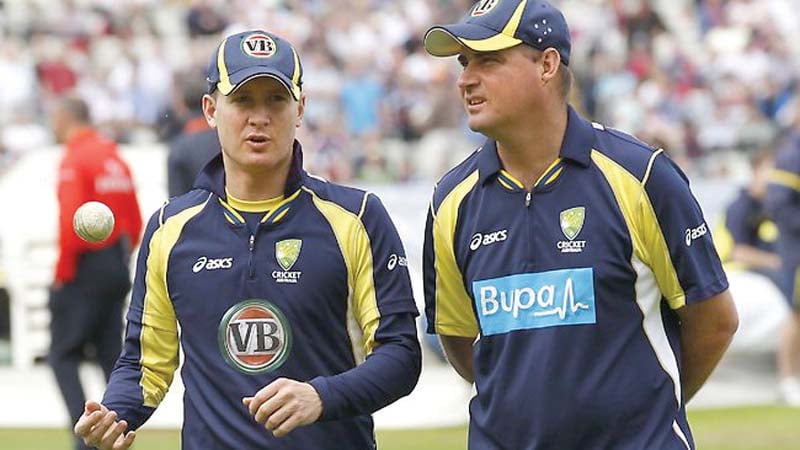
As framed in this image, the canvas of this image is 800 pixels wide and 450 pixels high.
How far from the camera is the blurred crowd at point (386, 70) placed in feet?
69.5

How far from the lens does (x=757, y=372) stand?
47.9 ft

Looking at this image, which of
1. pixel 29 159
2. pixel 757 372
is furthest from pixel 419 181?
pixel 757 372

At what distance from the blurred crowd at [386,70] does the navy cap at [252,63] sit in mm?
13841

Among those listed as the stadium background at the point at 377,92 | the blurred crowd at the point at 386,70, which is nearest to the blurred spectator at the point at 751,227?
the stadium background at the point at 377,92

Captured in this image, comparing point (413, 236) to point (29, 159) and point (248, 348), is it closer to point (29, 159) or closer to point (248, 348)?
point (29, 159)

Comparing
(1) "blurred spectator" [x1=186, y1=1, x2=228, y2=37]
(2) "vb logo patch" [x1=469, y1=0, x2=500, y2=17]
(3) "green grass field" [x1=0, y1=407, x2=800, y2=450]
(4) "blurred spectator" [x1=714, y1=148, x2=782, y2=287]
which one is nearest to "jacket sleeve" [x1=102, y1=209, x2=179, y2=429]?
(2) "vb logo patch" [x1=469, y1=0, x2=500, y2=17]

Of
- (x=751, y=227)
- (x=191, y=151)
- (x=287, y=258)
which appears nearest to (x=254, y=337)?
(x=287, y=258)

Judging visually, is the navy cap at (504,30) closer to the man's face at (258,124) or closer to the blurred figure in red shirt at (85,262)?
the man's face at (258,124)

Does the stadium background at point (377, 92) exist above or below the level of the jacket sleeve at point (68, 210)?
above

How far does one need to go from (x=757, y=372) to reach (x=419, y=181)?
5846 millimetres

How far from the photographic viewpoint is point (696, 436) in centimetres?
1142

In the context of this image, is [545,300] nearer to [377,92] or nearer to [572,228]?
[572,228]

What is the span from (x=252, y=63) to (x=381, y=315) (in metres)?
0.84

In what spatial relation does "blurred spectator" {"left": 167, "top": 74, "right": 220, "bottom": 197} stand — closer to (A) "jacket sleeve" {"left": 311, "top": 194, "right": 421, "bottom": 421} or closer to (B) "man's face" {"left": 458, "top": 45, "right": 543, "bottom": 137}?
(A) "jacket sleeve" {"left": 311, "top": 194, "right": 421, "bottom": 421}
